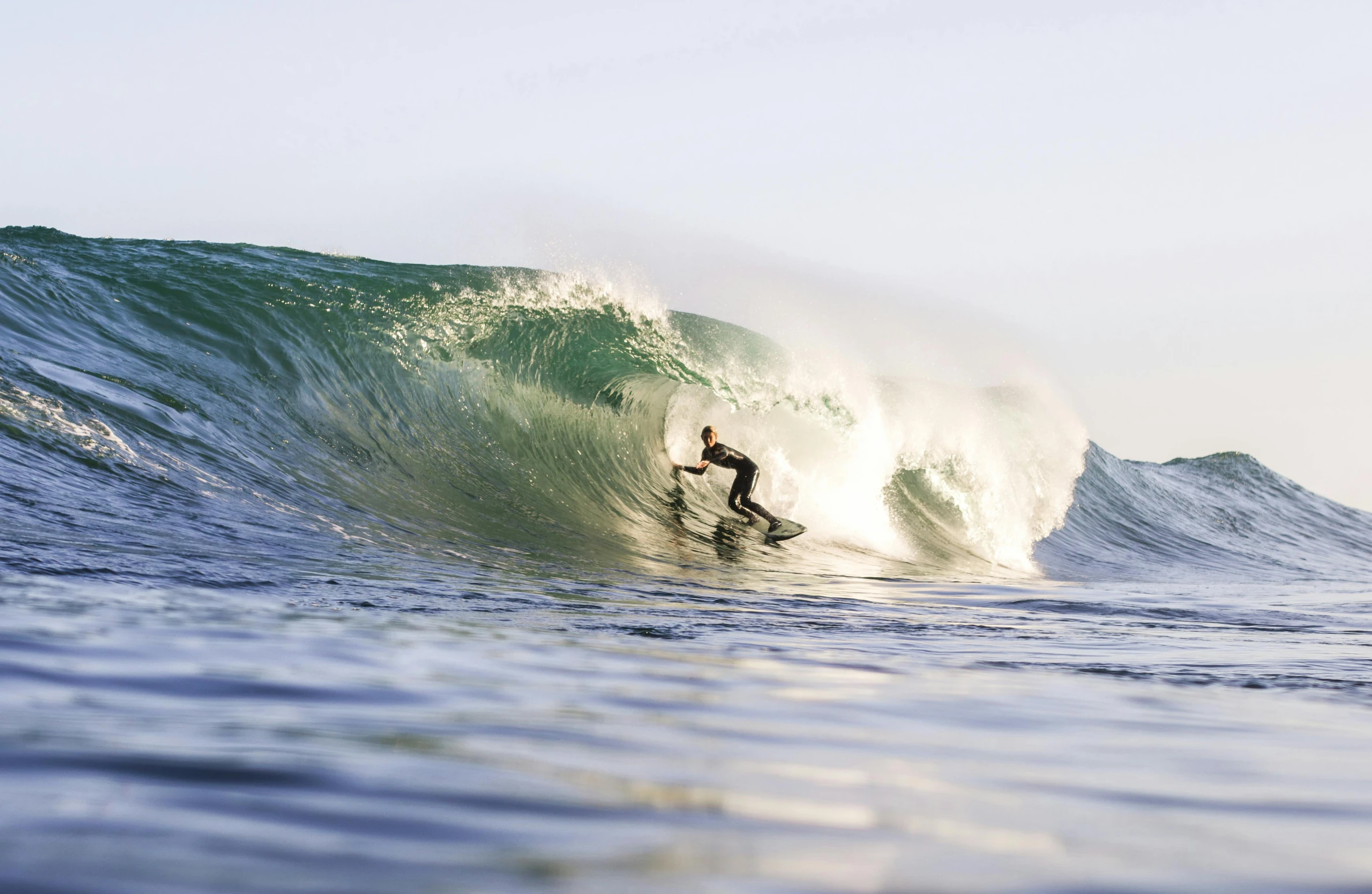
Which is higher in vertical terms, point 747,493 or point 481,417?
point 481,417

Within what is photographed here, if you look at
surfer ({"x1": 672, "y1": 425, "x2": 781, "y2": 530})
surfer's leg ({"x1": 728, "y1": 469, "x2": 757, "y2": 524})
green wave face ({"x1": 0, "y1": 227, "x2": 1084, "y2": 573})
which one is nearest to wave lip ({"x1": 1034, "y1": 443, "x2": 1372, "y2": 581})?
green wave face ({"x1": 0, "y1": 227, "x2": 1084, "y2": 573})

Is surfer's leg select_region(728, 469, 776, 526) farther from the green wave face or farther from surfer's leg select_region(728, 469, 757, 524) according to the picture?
the green wave face

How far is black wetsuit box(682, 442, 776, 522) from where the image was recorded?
11.3 metres

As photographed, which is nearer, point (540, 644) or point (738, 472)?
point (540, 644)

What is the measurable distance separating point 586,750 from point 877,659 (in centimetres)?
208

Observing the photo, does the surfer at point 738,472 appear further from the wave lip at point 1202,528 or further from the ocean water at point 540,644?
the wave lip at point 1202,528

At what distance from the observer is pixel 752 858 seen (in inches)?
57.7

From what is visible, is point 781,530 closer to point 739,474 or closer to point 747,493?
point 747,493

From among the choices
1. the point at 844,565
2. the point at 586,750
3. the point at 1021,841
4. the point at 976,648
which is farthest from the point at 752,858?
the point at 844,565

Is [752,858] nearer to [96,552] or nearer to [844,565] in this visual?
[96,552]

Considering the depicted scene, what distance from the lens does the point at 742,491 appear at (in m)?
11.4

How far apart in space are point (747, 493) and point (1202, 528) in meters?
12.6

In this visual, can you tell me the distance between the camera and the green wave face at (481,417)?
8.12 meters

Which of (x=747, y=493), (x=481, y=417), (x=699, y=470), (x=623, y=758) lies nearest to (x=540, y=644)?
(x=623, y=758)
